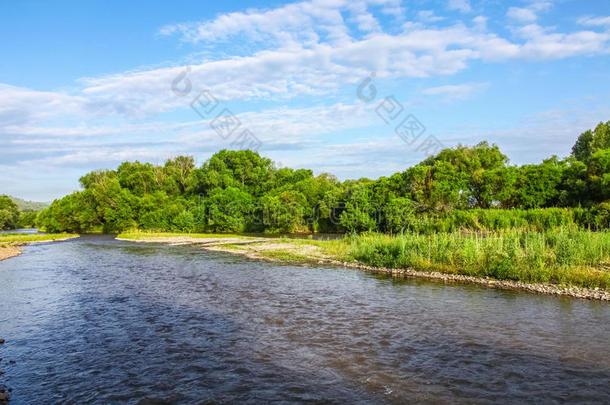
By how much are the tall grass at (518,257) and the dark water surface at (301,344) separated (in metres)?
2.40

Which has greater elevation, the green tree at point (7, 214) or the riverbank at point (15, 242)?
A: the green tree at point (7, 214)

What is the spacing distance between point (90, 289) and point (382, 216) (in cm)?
4332

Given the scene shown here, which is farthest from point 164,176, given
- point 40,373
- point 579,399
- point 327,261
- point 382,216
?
point 579,399

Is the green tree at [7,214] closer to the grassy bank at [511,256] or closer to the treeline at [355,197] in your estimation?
the treeline at [355,197]

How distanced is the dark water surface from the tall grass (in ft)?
7.87

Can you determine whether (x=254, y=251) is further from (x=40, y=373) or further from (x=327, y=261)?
(x=40, y=373)

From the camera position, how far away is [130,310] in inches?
711

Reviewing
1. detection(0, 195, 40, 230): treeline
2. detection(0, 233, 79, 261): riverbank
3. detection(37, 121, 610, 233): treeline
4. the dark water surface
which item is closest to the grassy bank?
the dark water surface

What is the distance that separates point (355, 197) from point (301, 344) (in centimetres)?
5235

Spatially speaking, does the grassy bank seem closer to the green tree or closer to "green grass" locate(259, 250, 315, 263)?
"green grass" locate(259, 250, 315, 263)

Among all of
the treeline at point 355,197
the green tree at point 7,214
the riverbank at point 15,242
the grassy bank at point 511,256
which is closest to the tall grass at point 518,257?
the grassy bank at point 511,256

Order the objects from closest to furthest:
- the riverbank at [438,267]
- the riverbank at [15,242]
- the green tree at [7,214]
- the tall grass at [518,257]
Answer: the riverbank at [438,267]
the tall grass at [518,257]
the riverbank at [15,242]
the green tree at [7,214]

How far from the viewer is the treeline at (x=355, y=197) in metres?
43.8

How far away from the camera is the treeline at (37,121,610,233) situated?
4381 cm
